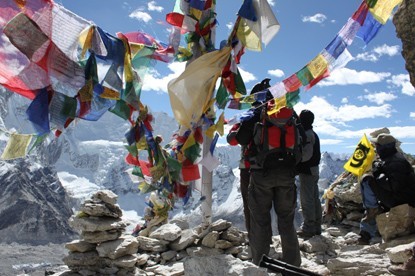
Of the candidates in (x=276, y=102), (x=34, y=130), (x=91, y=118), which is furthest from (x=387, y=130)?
(x=34, y=130)

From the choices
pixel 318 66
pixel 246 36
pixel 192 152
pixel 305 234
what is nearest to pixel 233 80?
pixel 246 36

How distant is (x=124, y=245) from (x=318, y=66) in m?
4.22

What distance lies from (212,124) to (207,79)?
140cm

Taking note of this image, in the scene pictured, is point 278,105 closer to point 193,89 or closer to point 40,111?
point 193,89

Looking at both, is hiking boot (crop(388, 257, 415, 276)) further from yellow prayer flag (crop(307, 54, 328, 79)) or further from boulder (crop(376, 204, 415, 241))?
yellow prayer flag (crop(307, 54, 328, 79))

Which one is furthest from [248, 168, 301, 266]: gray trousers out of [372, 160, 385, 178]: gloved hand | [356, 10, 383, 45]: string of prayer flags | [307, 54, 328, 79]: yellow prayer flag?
[356, 10, 383, 45]: string of prayer flags

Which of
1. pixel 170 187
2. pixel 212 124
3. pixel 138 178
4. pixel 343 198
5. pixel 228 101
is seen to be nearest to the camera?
pixel 228 101

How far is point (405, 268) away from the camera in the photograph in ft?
11.9

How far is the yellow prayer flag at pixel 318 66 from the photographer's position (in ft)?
17.5

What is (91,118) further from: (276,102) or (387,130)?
(387,130)

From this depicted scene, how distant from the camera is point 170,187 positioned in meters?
6.79

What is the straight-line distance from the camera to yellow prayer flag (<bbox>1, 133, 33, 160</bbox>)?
15.9ft

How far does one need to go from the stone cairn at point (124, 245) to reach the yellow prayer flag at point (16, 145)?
5.59ft

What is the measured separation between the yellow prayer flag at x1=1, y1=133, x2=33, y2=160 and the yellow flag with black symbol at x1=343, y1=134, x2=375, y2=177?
21.7ft
